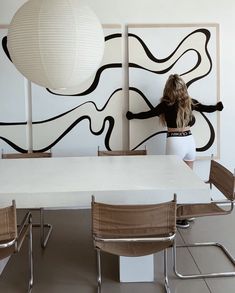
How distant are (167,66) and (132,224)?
268 cm

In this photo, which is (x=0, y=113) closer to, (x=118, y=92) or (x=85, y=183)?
(x=118, y=92)

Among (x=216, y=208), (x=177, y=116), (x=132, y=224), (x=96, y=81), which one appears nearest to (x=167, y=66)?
(x=177, y=116)

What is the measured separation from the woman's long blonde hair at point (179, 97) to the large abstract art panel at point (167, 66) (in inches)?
14.6

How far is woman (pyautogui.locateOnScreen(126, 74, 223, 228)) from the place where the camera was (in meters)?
4.47

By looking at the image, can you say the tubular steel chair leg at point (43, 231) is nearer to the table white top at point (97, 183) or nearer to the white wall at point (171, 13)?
the table white top at point (97, 183)

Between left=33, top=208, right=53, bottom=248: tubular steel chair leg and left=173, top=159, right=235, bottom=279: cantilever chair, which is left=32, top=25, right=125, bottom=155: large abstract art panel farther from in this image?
left=173, top=159, right=235, bottom=279: cantilever chair

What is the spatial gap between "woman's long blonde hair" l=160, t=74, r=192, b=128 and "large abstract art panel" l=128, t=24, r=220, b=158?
37 cm

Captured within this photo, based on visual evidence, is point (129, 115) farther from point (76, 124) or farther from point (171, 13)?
point (171, 13)

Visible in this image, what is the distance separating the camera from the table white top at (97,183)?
9.27ft

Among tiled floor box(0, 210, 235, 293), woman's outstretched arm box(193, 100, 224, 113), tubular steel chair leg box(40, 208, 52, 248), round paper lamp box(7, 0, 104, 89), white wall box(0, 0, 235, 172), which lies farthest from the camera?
woman's outstretched arm box(193, 100, 224, 113)

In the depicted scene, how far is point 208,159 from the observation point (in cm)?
506

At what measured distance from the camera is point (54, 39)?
9.10ft

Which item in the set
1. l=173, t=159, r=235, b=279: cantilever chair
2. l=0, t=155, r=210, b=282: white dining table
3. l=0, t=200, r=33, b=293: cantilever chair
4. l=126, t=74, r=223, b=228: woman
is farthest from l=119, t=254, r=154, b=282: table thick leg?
l=126, t=74, r=223, b=228: woman

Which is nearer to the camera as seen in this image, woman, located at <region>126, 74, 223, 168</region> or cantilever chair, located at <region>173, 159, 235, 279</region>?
cantilever chair, located at <region>173, 159, 235, 279</region>
